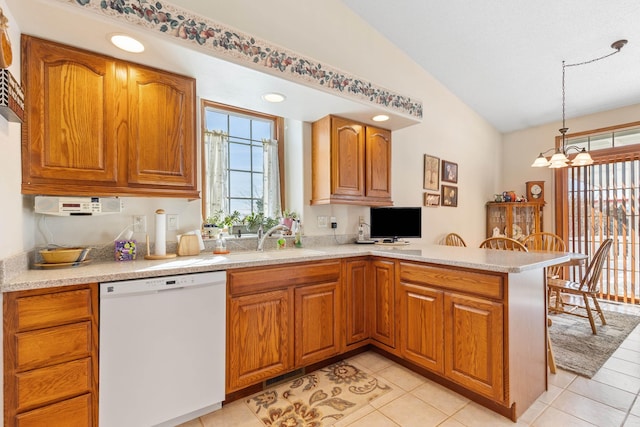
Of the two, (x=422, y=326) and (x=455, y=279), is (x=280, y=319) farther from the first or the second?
(x=455, y=279)

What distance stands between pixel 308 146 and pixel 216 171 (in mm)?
925

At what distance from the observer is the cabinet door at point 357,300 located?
2461mm

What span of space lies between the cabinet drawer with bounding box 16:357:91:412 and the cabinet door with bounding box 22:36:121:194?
0.91 m

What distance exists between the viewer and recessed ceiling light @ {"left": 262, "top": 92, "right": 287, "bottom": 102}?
233cm

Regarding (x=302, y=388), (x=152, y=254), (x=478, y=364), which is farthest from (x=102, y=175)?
(x=478, y=364)

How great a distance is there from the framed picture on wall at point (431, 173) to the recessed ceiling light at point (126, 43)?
3.39 metres

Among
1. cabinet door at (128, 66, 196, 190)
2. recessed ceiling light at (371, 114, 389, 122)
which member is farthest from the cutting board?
recessed ceiling light at (371, 114, 389, 122)

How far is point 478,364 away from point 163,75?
8.92ft

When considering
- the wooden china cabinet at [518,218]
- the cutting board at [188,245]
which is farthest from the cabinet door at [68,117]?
the wooden china cabinet at [518,218]

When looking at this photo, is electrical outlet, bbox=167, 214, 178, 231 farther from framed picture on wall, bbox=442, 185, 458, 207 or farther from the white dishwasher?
framed picture on wall, bbox=442, 185, 458, 207

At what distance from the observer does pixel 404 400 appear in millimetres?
1948

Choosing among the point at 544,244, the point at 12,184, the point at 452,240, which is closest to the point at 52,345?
the point at 12,184

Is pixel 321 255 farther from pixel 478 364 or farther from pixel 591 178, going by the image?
pixel 591 178

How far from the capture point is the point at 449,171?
435 centimetres
